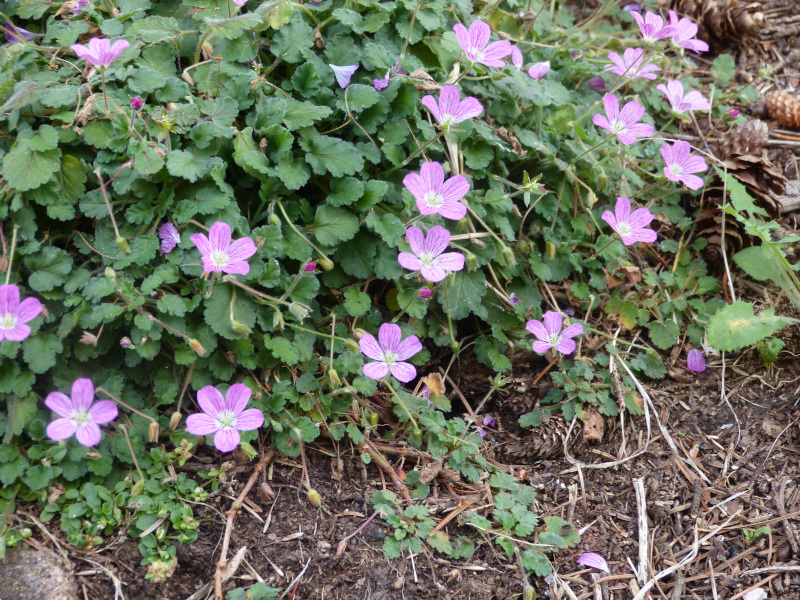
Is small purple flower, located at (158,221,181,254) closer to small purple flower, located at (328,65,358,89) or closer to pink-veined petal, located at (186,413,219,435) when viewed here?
pink-veined petal, located at (186,413,219,435)

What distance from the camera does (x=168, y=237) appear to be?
2.08 metres

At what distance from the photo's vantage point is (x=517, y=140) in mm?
2533

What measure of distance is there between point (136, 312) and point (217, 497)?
63 centimetres

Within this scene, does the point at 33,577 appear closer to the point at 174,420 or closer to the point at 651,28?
the point at 174,420

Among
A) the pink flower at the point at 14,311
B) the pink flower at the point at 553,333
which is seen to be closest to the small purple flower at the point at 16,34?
the pink flower at the point at 14,311

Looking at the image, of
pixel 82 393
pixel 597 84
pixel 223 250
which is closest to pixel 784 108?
pixel 597 84

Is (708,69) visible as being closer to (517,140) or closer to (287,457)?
(517,140)

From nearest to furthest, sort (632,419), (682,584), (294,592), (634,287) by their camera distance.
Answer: (294,592)
(682,584)
(632,419)
(634,287)

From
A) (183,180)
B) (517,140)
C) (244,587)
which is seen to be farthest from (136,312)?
(517,140)

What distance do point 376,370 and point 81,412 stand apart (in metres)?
0.87

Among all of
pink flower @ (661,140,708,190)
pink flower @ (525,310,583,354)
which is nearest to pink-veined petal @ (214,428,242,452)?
pink flower @ (525,310,583,354)

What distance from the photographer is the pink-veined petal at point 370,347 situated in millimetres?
2090

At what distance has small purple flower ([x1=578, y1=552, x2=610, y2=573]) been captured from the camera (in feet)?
6.60

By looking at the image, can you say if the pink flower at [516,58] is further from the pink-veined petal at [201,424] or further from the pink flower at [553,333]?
the pink-veined petal at [201,424]
